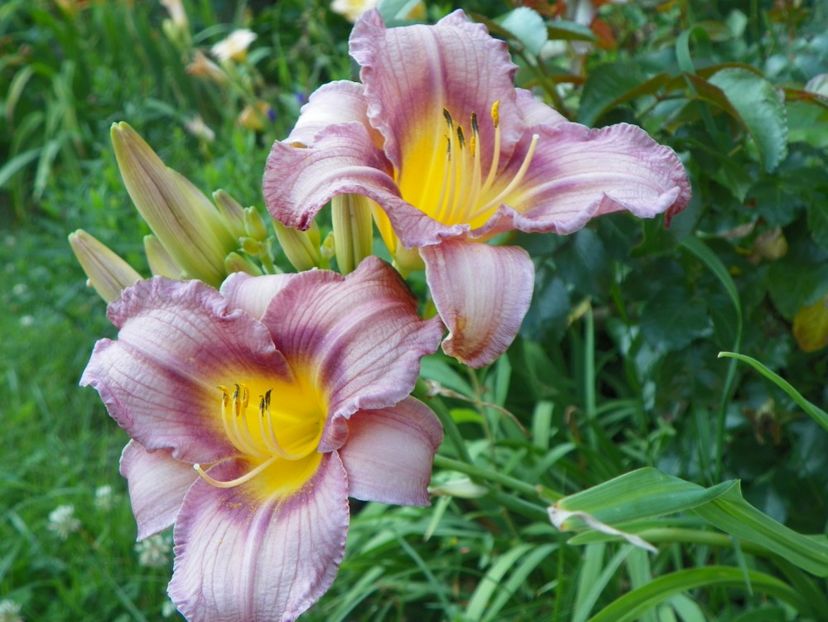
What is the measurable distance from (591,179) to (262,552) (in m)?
0.44

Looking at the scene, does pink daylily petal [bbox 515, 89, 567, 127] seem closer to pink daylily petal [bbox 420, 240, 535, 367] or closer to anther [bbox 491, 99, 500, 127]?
anther [bbox 491, 99, 500, 127]

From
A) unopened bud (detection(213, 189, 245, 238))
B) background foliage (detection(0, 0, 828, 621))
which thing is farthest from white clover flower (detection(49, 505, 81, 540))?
unopened bud (detection(213, 189, 245, 238))

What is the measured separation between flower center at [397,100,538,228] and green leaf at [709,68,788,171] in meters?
0.24

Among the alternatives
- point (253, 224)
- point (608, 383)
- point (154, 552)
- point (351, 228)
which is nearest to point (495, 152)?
point (351, 228)

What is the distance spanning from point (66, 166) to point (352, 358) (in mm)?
3327

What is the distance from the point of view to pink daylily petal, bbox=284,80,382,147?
2.86 ft

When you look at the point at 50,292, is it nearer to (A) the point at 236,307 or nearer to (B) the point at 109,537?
(B) the point at 109,537

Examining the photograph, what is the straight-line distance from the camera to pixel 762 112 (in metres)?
0.98

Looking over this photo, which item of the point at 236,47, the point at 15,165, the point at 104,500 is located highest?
the point at 236,47

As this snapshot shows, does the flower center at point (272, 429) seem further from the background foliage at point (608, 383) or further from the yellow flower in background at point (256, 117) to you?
the yellow flower in background at point (256, 117)

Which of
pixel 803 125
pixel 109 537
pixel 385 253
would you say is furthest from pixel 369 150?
pixel 109 537

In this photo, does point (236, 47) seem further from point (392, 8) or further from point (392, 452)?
point (392, 452)

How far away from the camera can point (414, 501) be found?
2.64 ft

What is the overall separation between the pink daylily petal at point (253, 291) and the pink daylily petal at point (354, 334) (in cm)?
1
